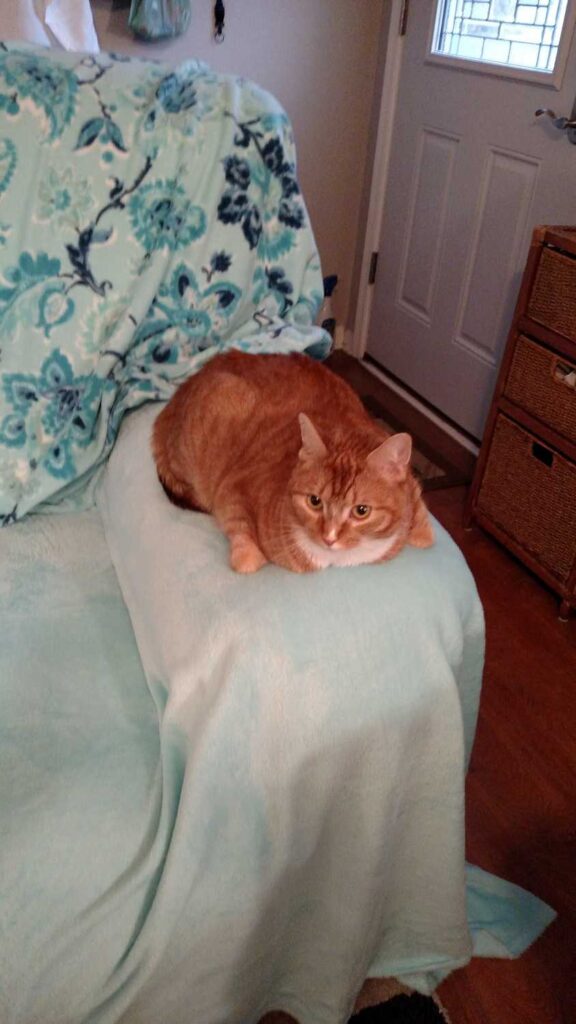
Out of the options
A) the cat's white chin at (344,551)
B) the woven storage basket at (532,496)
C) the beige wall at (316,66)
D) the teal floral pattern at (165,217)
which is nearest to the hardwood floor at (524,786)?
the woven storage basket at (532,496)

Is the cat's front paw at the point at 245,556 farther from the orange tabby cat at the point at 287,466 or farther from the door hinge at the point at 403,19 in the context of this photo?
the door hinge at the point at 403,19

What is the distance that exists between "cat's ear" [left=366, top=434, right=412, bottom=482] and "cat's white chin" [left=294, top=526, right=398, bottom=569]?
0.29 feet

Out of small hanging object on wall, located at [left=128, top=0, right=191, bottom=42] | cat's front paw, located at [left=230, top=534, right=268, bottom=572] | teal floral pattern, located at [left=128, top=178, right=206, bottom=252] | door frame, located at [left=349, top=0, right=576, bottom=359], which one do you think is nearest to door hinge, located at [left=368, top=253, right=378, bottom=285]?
door frame, located at [left=349, top=0, right=576, bottom=359]

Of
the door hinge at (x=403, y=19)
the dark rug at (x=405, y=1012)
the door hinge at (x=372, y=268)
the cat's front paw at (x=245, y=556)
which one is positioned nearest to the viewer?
the cat's front paw at (x=245, y=556)

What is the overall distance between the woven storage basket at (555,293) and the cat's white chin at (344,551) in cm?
98

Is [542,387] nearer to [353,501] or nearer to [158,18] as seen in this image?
[353,501]

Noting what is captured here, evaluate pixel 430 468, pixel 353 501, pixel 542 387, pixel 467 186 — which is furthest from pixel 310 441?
pixel 467 186

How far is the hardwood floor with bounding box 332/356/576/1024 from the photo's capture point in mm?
1143

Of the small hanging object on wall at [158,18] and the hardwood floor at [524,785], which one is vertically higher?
the small hanging object on wall at [158,18]

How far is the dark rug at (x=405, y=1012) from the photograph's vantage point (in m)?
1.08

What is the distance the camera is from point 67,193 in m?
1.27

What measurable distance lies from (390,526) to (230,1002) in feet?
2.09

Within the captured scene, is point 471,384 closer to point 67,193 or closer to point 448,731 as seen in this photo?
point 67,193

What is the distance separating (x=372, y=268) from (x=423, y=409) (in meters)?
0.66
